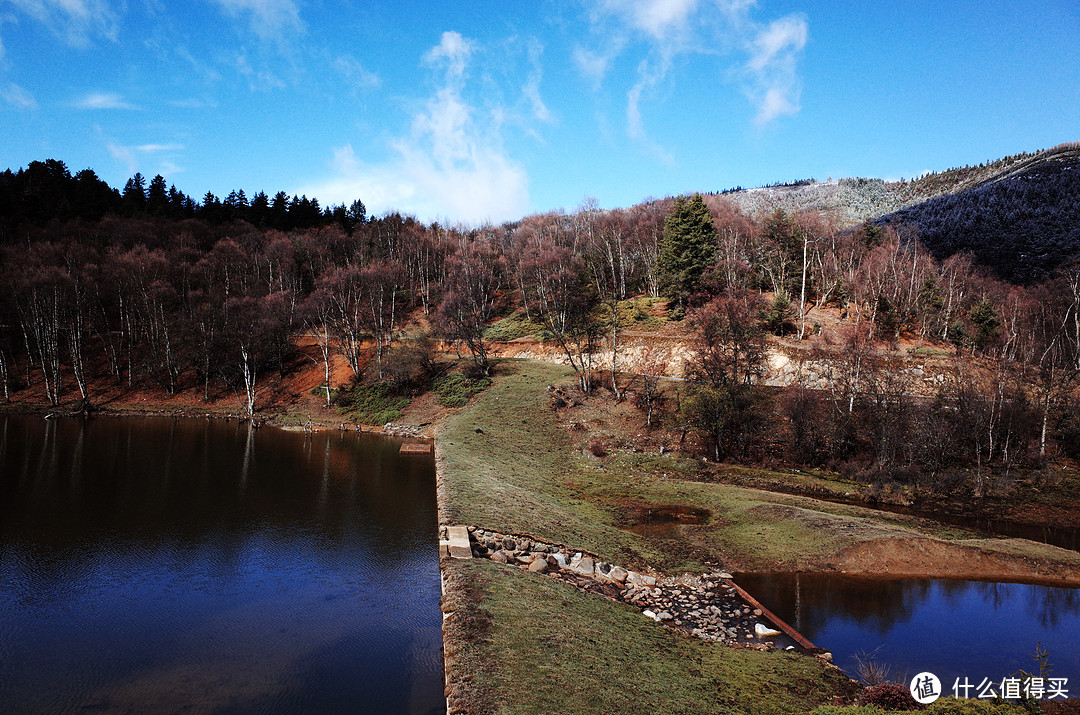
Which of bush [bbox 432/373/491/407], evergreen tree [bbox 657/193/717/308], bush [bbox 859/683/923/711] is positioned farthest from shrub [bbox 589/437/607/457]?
bush [bbox 859/683/923/711]

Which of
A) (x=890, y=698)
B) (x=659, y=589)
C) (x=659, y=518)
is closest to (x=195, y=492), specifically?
(x=659, y=518)

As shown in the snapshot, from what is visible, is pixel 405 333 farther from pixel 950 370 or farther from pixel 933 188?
pixel 933 188

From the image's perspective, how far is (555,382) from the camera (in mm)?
48875

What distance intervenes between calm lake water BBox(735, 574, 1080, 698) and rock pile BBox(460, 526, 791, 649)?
57.5 inches

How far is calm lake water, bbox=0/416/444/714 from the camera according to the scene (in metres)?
12.1

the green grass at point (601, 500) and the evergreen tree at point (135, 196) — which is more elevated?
the evergreen tree at point (135, 196)

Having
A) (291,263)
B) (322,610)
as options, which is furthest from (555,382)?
(291,263)

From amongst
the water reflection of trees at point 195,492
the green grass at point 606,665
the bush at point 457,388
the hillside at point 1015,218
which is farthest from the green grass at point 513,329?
the hillside at point 1015,218

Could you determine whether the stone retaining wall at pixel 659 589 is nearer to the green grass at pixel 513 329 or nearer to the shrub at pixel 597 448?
the shrub at pixel 597 448

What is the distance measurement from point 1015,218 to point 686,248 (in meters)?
87.6

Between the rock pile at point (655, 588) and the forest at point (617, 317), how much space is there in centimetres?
1826

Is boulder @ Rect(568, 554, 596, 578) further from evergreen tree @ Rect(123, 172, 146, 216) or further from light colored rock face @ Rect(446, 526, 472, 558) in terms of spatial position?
evergreen tree @ Rect(123, 172, 146, 216)

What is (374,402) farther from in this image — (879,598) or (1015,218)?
(1015,218)

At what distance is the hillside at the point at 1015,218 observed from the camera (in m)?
89.9
